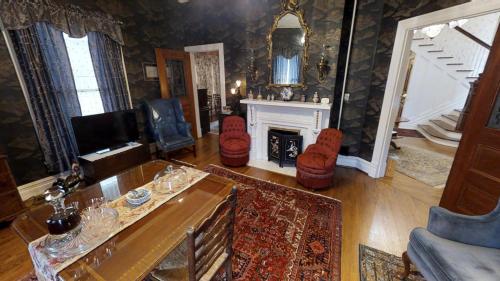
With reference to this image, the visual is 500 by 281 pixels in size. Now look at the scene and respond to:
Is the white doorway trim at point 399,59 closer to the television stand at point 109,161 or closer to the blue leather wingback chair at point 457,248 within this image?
the blue leather wingback chair at point 457,248

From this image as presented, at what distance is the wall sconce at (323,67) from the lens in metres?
3.18

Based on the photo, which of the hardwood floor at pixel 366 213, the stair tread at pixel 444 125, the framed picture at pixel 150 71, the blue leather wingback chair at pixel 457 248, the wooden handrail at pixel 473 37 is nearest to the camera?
the blue leather wingback chair at pixel 457 248

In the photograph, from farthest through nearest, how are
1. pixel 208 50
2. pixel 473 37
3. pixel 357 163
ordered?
pixel 473 37, pixel 208 50, pixel 357 163

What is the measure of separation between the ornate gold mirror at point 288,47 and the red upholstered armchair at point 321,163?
1.06 meters

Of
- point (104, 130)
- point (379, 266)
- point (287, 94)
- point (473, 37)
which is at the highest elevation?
point (473, 37)

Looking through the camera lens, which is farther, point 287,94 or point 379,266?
point 287,94

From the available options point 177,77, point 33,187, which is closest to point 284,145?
point 177,77

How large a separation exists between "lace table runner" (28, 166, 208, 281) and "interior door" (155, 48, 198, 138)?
10.3ft

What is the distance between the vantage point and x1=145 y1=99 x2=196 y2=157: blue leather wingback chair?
3784mm

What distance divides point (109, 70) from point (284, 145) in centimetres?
329

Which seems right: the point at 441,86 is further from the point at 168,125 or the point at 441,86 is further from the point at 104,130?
the point at 104,130

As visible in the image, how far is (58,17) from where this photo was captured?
280cm

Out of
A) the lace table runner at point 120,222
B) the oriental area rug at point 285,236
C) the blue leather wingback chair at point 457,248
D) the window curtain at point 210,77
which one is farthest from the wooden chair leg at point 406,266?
the window curtain at point 210,77

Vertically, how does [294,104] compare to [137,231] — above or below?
above
